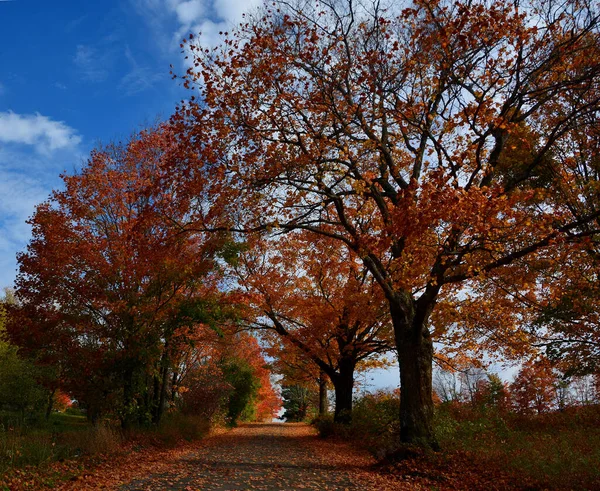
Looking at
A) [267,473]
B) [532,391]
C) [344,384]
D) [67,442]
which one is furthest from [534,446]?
[532,391]

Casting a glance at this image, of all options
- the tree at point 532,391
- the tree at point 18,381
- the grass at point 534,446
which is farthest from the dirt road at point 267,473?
the tree at point 532,391

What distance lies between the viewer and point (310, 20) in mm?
10602

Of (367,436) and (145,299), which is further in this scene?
(367,436)

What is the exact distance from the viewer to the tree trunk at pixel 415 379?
10086 millimetres

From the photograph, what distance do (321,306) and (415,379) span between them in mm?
8561

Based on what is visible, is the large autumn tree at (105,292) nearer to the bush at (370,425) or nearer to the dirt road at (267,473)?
the dirt road at (267,473)

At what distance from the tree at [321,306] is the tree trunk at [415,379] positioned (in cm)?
634

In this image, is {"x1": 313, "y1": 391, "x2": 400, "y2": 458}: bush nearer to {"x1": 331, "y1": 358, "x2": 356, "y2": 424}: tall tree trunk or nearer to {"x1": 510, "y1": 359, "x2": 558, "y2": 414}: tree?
{"x1": 331, "y1": 358, "x2": 356, "y2": 424}: tall tree trunk

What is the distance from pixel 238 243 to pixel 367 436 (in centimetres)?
791

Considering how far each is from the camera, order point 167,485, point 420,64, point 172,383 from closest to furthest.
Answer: point 167,485 → point 420,64 → point 172,383

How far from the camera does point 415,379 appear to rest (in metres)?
10.5

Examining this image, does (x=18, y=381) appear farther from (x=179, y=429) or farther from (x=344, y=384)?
(x=344, y=384)

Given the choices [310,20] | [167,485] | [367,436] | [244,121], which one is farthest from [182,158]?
[367,436]

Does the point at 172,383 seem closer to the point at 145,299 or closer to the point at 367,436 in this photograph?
the point at 145,299
